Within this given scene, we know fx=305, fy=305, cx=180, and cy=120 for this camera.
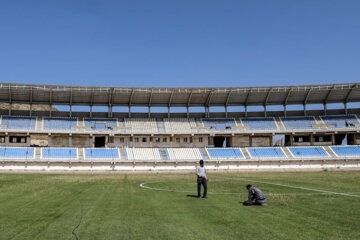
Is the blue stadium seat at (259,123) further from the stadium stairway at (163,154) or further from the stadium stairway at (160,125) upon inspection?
the stadium stairway at (163,154)

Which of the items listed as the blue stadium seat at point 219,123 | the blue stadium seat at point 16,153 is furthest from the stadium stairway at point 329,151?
the blue stadium seat at point 16,153

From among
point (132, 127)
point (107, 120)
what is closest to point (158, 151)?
point (132, 127)

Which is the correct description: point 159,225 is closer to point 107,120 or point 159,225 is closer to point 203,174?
point 203,174

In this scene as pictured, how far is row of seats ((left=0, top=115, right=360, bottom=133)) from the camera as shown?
54250 mm

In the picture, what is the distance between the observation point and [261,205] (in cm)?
1243

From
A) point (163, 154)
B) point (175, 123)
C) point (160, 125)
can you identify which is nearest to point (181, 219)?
point (163, 154)

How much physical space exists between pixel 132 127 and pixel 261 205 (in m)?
45.8

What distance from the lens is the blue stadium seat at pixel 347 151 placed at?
50875 mm

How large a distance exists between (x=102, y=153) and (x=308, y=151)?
115ft

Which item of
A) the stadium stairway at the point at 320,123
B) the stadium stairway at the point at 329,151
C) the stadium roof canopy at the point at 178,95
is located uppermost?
the stadium roof canopy at the point at 178,95

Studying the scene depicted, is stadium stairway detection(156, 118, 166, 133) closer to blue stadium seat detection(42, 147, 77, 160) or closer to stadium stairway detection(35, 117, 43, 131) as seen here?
blue stadium seat detection(42, 147, 77, 160)

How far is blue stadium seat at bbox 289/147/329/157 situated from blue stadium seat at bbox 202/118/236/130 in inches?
476

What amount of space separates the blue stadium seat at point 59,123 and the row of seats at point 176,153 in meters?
5.73

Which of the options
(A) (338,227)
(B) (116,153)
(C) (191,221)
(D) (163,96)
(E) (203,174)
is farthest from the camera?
(D) (163,96)
